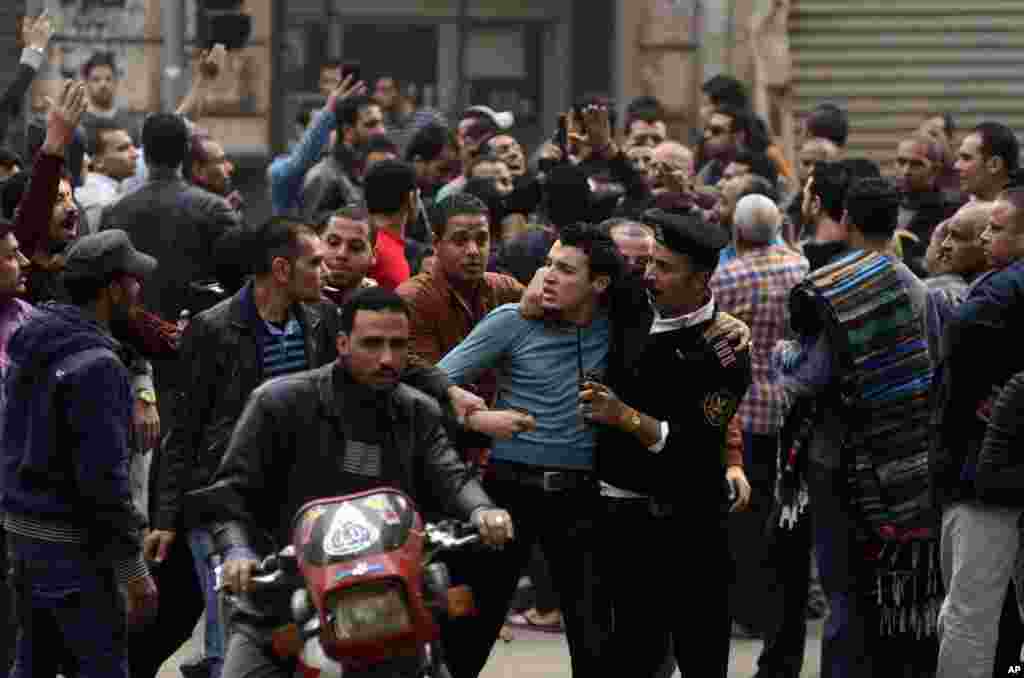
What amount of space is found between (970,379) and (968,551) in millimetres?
559

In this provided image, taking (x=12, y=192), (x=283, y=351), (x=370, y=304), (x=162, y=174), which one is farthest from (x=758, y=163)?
(x=370, y=304)

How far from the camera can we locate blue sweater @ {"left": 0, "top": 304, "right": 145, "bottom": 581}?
7.92 m

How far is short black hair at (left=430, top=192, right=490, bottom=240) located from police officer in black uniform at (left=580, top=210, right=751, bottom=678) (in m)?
0.90

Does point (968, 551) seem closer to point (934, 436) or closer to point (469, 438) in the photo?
point (934, 436)

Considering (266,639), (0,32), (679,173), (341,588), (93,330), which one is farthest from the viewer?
(0,32)

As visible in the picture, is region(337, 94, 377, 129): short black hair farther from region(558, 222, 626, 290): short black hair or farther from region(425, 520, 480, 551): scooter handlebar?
region(425, 520, 480, 551): scooter handlebar

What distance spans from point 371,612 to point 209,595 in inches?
106

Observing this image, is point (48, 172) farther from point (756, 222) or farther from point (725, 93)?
point (725, 93)

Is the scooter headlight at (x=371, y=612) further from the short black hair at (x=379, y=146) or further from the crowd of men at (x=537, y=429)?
the short black hair at (x=379, y=146)

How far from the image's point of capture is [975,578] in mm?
8375

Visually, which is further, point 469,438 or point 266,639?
point 469,438

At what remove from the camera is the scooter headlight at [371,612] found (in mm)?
6535

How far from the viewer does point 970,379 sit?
330 inches

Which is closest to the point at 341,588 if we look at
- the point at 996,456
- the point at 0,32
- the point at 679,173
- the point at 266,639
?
the point at 266,639
